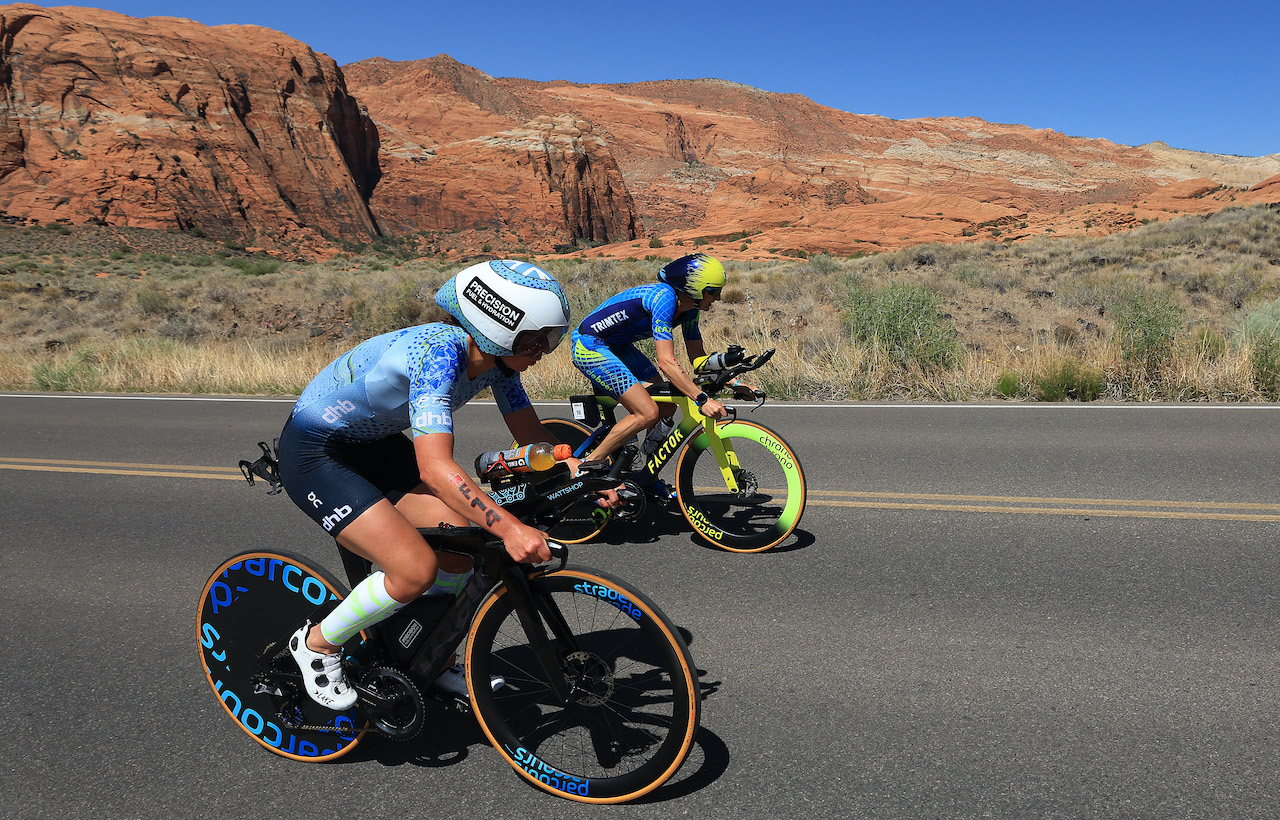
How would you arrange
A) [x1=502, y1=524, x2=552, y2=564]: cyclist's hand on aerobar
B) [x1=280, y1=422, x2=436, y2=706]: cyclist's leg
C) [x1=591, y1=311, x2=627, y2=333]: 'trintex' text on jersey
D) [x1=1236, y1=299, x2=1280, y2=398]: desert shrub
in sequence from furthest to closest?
1. [x1=1236, y1=299, x2=1280, y2=398]: desert shrub
2. [x1=591, y1=311, x2=627, y2=333]: 'trintex' text on jersey
3. [x1=280, y1=422, x2=436, y2=706]: cyclist's leg
4. [x1=502, y1=524, x2=552, y2=564]: cyclist's hand on aerobar

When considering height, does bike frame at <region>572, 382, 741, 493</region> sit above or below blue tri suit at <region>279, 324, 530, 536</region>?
below

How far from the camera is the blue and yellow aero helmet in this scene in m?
5.35

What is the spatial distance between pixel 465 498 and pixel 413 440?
1.11 ft

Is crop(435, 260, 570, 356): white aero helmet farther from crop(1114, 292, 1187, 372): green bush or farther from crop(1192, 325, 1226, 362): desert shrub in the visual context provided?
crop(1192, 325, 1226, 362): desert shrub

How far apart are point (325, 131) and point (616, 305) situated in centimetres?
7197

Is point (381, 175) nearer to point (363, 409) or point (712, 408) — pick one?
point (712, 408)

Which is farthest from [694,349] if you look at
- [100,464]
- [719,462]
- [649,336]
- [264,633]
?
[100,464]

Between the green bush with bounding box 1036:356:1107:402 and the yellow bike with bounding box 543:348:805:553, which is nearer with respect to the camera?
the yellow bike with bounding box 543:348:805:553

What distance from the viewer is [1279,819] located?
2.59m

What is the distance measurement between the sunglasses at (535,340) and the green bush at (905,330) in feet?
31.7

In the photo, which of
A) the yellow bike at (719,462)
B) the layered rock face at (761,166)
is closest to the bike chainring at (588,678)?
the yellow bike at (719,462)

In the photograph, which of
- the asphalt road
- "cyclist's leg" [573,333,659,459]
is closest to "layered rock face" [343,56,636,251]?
"cyclist's leg" [573,333,659,459]

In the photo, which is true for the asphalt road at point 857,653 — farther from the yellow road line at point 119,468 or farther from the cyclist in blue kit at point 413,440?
the cyclist in blue kit at point 413,440

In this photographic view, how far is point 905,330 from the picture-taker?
41.4 feet
